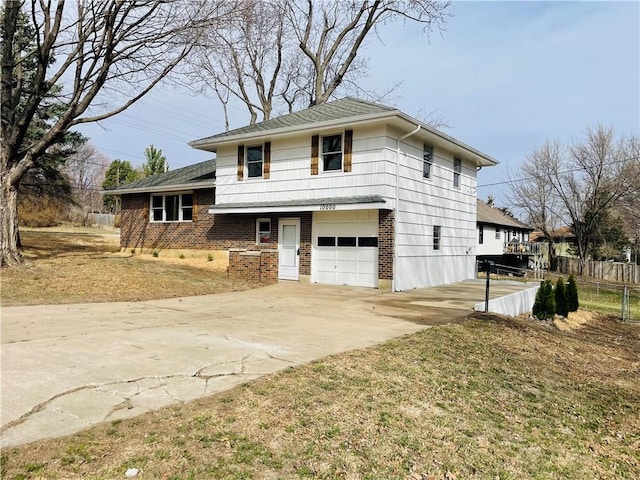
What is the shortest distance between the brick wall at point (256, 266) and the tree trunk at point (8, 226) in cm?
632

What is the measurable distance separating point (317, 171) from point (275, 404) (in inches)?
462

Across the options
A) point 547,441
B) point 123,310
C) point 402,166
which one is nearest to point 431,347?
point 547,441

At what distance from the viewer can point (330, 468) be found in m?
3.16

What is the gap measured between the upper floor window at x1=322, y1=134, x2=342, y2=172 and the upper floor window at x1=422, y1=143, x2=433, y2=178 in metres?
3.06

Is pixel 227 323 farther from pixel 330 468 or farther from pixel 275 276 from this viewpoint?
pixel 275 276

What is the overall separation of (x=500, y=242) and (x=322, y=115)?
884 inches

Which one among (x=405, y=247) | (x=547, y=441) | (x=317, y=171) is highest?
(x=317, y=171)

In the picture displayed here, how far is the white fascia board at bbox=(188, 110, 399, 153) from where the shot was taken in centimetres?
1348

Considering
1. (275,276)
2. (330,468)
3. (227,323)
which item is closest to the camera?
(330,468)

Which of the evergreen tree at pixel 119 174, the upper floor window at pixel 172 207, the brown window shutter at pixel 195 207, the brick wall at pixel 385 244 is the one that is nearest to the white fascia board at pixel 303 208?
the brick wall at pixel 385 244

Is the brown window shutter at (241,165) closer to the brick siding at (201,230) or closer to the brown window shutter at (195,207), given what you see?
the brick siding at (201,230)

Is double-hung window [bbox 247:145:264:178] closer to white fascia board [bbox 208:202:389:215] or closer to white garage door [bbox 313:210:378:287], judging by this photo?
white fascia board [bbox 208:202:389:215]

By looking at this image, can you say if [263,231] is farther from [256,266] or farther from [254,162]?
[254,162]

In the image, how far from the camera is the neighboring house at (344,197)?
46.1ft
